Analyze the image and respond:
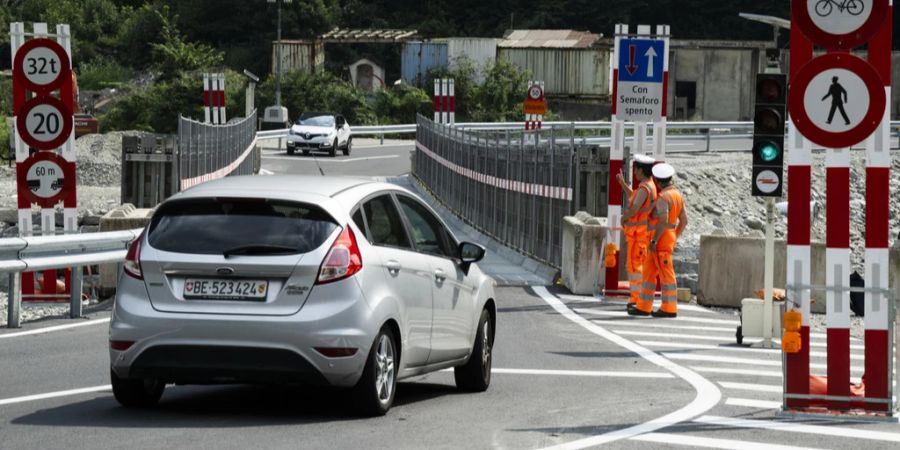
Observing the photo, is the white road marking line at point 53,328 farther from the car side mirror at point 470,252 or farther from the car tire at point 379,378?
the car tire at point 379,378

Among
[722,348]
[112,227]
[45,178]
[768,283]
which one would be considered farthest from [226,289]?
[112,227]

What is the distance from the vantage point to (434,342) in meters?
11.3

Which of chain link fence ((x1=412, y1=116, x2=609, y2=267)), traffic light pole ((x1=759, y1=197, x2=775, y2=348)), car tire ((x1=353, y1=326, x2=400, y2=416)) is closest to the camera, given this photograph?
car tire ((x1=353, y1=326, x2=400, y2=416))

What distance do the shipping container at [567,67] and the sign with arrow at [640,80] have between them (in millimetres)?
59660

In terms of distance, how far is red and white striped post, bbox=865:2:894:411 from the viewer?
34.7 ft

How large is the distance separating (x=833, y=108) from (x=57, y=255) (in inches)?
352

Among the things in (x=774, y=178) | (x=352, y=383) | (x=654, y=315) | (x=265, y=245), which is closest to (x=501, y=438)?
(x=352, y=383)

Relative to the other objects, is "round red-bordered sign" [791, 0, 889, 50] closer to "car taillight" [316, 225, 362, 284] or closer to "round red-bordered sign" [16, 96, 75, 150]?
"car taillight" [316, 225, 362, 284]

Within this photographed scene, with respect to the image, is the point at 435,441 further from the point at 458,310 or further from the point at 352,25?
the point at 352,25

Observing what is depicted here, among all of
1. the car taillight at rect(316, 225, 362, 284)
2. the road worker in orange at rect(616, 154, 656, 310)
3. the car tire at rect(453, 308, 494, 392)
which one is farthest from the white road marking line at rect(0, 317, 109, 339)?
the car taillight at rect(316, 225, 362, 284)

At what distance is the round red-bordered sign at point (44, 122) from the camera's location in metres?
18.5

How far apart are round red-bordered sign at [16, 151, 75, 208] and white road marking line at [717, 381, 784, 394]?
28.5 feet

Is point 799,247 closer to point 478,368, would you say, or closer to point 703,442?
point 703,442

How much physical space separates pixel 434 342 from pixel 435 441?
199cm
